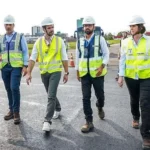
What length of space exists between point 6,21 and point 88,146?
2844mm

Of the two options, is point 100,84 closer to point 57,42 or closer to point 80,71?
point 80,71

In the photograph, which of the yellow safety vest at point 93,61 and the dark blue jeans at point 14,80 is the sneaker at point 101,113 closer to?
the yellow safety vest at point 93,61

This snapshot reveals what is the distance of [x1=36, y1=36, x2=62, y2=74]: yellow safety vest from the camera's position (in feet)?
18.0

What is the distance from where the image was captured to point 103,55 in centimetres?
549

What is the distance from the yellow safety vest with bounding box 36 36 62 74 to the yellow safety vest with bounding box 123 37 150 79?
1300mm

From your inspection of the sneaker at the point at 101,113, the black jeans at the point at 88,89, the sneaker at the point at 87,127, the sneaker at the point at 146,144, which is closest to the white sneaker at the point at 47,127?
the sneaker at the point at 87,127

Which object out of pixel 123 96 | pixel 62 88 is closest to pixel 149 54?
pixel 123 96

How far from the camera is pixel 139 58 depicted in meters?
4.73

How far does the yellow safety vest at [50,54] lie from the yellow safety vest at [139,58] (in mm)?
1300

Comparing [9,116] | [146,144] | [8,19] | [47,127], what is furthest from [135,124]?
[8,19]

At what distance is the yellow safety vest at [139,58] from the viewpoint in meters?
4.70

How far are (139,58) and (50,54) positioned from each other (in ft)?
5.29

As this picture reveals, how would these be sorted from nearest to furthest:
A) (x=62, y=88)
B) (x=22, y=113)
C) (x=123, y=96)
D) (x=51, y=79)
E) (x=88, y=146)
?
(x=88, y=146) < (x=51, y=79) < (x=22, y=113) < (x=123, y=96) < (x=62, y=88)

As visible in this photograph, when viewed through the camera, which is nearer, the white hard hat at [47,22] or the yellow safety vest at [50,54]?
the white hard hat at [47,22]
